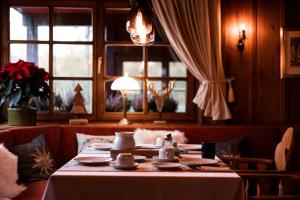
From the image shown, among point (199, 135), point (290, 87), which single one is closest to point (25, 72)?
point (199, 135)

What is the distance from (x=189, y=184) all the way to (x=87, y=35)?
103 inches

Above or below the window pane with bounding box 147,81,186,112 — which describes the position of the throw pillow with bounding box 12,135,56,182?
below

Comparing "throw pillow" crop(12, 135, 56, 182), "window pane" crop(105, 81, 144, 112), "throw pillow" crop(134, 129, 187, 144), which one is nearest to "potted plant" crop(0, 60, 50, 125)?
"throw pillow" crop(12, 135, 56, 182)

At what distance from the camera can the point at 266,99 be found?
13.2ft

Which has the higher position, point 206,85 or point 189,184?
point 206,85

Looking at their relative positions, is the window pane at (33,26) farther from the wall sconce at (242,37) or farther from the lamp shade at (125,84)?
the wall sconce at (242,37)

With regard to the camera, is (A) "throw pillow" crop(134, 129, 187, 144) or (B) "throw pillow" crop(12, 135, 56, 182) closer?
(B) "throw pillow" crop(12, 135, 56, 182)

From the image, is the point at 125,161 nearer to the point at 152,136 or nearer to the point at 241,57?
the point at 152,136

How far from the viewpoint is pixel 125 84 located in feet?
12.8

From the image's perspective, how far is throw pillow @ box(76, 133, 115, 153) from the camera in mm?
3619

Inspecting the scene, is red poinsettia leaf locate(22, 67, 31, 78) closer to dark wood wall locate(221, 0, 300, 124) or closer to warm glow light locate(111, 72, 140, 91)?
warm glow light locate(111, 72, 140, 91)

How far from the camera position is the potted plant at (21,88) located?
12.0ft

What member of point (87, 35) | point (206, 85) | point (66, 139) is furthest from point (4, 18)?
point (206, 85)

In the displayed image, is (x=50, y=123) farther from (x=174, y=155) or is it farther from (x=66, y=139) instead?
(x=174, y=155)
